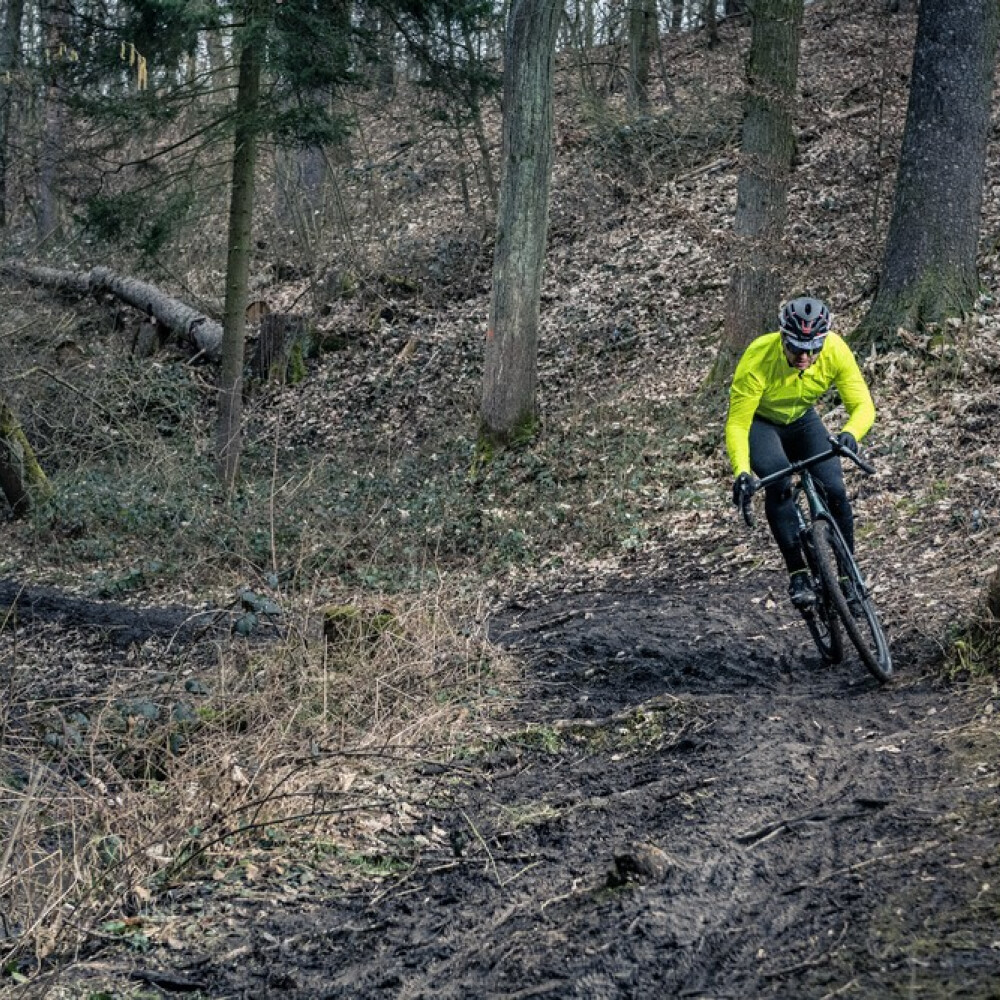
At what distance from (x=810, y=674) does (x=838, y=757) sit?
6.35ft

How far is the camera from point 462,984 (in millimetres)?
3795

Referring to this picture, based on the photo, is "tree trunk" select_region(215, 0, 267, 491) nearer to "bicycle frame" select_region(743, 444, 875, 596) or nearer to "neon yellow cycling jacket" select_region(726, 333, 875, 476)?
"neon yellow cycling jacket" select_region(726, 333, 875, 476)

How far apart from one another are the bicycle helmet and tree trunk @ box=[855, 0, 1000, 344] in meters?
6.03

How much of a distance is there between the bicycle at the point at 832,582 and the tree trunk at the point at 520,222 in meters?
7.30

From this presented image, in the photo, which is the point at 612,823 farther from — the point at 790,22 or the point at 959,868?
the point at 790,22

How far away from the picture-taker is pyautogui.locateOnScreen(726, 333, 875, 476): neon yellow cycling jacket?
23.2ft

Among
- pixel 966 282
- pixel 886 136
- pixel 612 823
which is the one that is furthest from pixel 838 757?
pixel 886 136

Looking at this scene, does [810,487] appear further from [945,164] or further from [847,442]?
[945,164]

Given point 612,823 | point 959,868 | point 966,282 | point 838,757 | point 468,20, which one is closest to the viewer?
point 959,868

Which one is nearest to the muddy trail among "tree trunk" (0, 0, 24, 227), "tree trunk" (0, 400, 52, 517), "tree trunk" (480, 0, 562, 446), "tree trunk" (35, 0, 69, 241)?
"tree trunk" (480, 0, 562, 446)

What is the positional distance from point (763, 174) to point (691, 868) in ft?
36.6

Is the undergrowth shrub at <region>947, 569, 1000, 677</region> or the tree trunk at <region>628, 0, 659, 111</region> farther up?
the tree trunk at <region>628, 0, 659, 111</region>

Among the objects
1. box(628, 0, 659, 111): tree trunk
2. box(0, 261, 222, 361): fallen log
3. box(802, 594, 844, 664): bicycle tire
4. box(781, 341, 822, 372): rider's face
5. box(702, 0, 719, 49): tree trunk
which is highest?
box(702, 0, 719, 49): tree trunk

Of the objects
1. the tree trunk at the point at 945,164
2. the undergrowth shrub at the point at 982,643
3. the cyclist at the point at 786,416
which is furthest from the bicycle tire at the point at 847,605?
the tree trunk at the point at 945,164
